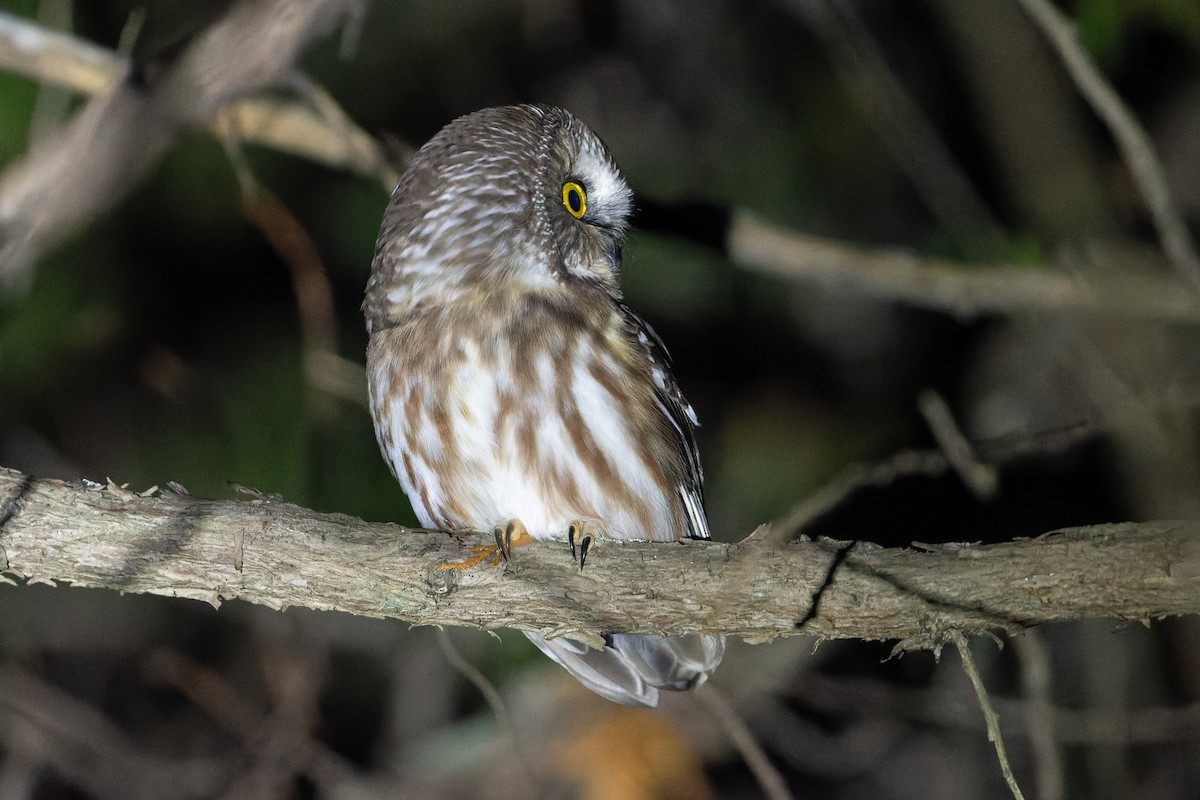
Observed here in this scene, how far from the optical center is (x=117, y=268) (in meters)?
6.76

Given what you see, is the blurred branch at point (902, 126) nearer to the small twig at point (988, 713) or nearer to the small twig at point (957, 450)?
the small twig at point (957, 450)

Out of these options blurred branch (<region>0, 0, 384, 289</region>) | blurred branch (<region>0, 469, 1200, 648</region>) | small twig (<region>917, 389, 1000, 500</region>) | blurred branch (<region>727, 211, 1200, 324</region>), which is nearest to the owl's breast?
blurred branch (<region>0, 469, 1200, 648</region>)

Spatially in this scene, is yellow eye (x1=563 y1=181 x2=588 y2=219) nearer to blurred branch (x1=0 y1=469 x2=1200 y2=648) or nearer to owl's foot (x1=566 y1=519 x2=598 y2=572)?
owl's foot (x1=566 y1=519 x2=598 y2=572)

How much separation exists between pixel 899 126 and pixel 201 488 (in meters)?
4.01

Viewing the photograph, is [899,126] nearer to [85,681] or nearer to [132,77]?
[132,77]

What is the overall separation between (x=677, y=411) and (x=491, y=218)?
914mm

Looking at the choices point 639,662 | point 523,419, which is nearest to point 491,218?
point 523,419

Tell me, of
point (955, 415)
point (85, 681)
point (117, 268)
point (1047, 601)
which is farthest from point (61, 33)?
point (955, 415)

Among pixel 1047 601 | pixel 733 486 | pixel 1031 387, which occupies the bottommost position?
pixel 1047 601

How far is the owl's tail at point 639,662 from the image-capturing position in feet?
12.4

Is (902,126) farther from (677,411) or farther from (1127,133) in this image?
(677,411)

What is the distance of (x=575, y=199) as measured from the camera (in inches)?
148

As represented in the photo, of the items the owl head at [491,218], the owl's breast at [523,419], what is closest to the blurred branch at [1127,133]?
the owl head at [491,218]

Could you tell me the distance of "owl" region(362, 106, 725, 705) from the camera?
3229mm
